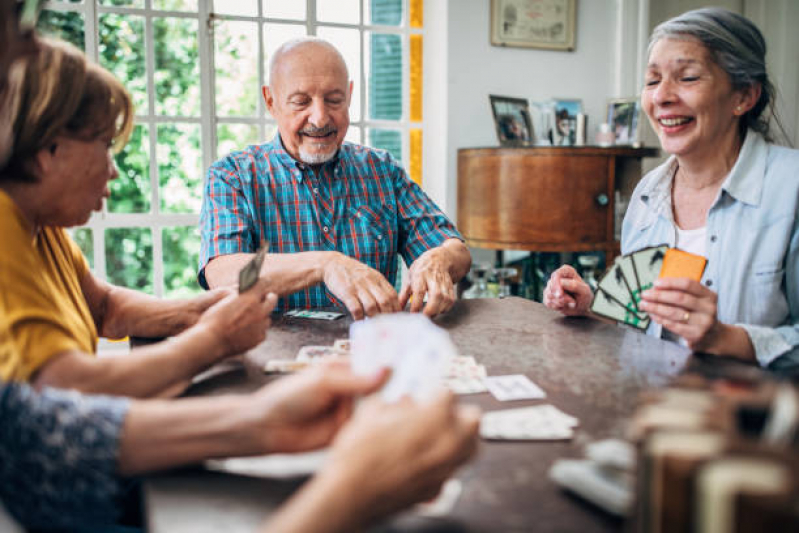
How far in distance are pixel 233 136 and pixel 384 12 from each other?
130 centimetres

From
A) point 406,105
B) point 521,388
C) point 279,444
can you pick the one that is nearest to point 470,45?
point 406,105

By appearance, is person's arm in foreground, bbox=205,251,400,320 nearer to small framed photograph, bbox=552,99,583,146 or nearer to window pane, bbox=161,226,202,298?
window pane, bbox=161,226,202,298

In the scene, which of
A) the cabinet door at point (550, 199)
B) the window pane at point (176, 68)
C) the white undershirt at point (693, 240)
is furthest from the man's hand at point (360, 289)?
the window pane at point (176, 68)

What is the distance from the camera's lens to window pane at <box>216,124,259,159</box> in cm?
398

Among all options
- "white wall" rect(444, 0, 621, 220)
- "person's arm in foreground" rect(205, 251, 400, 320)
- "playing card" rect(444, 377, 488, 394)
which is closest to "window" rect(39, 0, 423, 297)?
"white wall" rect(444, 0, 621, 220)

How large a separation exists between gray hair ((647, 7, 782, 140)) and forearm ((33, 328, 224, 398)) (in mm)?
1480

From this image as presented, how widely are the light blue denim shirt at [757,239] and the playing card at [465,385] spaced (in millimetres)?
838

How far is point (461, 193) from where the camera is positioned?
155 inches

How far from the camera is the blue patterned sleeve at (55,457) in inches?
32.0

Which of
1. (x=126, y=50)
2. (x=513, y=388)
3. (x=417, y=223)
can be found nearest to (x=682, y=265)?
(x=513, y=388)

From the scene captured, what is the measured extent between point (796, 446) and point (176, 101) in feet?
12.8

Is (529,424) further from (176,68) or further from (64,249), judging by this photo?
(176,68)

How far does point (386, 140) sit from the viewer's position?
435cm

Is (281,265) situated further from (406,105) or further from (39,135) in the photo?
(406,105)
